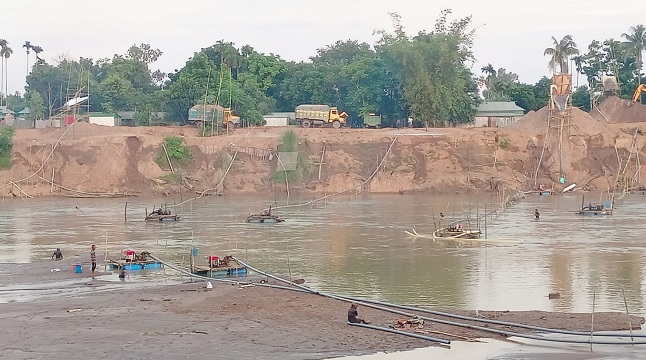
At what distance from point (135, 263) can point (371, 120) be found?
150ft

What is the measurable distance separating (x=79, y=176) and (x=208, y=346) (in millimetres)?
47196

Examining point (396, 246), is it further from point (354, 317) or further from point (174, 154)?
point (174, 154)

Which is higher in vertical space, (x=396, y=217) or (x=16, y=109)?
(x=16, y=109)

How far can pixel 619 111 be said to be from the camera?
7212 cm

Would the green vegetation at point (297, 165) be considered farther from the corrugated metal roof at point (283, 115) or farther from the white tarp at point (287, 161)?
the corrugated metal roof at point (283, 115)

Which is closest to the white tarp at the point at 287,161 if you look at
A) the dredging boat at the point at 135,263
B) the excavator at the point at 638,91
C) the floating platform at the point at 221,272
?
the excavator at the point at 638,91

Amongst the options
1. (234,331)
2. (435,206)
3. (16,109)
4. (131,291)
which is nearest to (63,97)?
(16,109)

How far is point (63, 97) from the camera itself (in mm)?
89125

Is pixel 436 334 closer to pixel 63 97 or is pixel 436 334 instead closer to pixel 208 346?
pixel 208 346

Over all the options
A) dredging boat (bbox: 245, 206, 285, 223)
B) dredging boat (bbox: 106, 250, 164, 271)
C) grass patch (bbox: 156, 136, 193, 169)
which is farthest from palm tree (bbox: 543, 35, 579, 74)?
dredging boat (bbox: 106, 250, 164, 271)

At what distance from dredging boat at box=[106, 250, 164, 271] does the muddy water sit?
0.81m

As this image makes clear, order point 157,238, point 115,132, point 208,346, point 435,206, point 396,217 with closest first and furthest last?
point 208,346 < point 157,238 < point 396,217 < point 435,206 < point 115,132

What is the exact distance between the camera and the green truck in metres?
74.0

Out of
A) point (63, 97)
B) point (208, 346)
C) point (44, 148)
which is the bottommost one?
point (208, 346)
